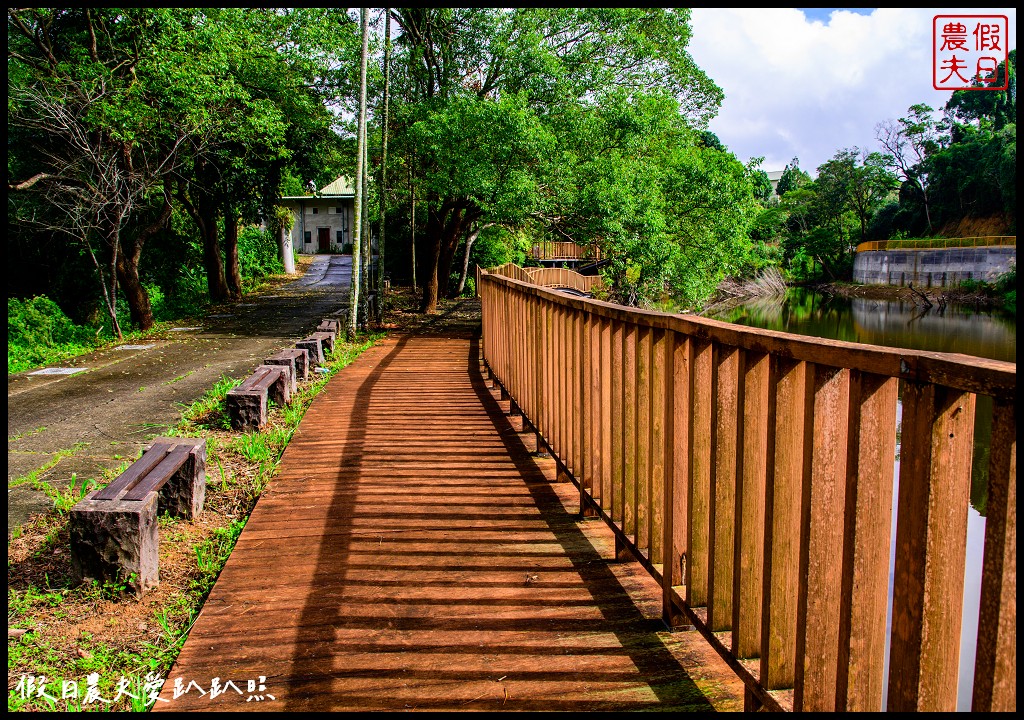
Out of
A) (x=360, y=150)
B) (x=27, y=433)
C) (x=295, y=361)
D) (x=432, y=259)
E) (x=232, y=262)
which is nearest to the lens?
(x=27, y=433)

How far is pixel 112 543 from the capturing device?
279cm

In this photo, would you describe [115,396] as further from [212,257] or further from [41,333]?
[212,257]

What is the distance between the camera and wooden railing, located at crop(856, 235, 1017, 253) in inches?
1484

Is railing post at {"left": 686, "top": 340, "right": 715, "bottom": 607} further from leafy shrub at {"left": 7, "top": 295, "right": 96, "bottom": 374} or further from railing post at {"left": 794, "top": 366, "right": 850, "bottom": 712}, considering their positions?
leafy shrub at {"left": 7, "top": 295, "right": 96, "bottom": 374}

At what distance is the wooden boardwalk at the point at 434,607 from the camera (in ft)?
6.68

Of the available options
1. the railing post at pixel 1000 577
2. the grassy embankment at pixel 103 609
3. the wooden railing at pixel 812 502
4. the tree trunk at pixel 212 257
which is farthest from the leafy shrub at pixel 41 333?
the railing post at pixel 1000 577

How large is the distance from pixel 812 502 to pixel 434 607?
4.90 ft

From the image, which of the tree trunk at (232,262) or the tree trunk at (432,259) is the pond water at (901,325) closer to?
the tree trunk at (432,259)

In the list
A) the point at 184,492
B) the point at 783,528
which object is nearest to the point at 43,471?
the point at 184,492

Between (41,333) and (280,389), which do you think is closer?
(280,389)

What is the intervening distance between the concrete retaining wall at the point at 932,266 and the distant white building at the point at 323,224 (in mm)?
33262

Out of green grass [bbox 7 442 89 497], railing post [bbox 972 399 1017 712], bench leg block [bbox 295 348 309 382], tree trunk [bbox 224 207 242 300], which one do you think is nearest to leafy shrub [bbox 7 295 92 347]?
tree trunk [bbox 224 207 242 300]

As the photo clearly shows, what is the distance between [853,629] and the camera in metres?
1.36

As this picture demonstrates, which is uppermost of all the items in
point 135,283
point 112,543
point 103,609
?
point 135,283
